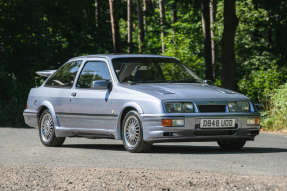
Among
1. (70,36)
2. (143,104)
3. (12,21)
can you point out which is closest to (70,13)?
(70,36)

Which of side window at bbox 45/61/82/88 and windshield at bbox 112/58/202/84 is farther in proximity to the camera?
side window at bbox 45/61/82/88

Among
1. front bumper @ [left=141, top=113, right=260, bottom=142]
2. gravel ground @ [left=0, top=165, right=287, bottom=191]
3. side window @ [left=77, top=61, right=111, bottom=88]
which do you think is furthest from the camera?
side window @ [left=77, top=61, right=111, bottom=88]

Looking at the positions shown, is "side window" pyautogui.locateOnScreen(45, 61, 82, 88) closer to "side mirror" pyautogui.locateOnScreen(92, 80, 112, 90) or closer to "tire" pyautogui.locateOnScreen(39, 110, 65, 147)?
"tire" pyautogui.locateOnScreen(39, 110, 65, 147)

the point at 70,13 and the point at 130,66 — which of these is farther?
the point at 70,13

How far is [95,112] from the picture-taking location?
463 inches

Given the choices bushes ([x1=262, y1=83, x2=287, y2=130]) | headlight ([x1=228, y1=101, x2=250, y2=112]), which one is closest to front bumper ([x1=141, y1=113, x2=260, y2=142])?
headlight ([x1=228, y1=101, x2=250, y2=112])

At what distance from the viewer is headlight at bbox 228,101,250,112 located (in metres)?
10.9

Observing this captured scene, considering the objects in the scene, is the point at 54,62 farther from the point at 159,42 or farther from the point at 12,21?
the point at 159,42

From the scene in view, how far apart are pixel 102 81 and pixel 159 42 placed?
40.3 metres

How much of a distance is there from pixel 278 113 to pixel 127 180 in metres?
11.3

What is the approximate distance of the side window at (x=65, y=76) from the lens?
12.9 metres

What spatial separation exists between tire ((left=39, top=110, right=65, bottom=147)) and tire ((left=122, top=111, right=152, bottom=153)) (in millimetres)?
2191

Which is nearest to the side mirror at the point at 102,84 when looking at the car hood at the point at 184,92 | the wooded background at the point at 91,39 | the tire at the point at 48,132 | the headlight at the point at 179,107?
the car hood at the point at 184,92

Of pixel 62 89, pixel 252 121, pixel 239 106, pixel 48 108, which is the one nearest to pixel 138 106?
pixel 239 106
